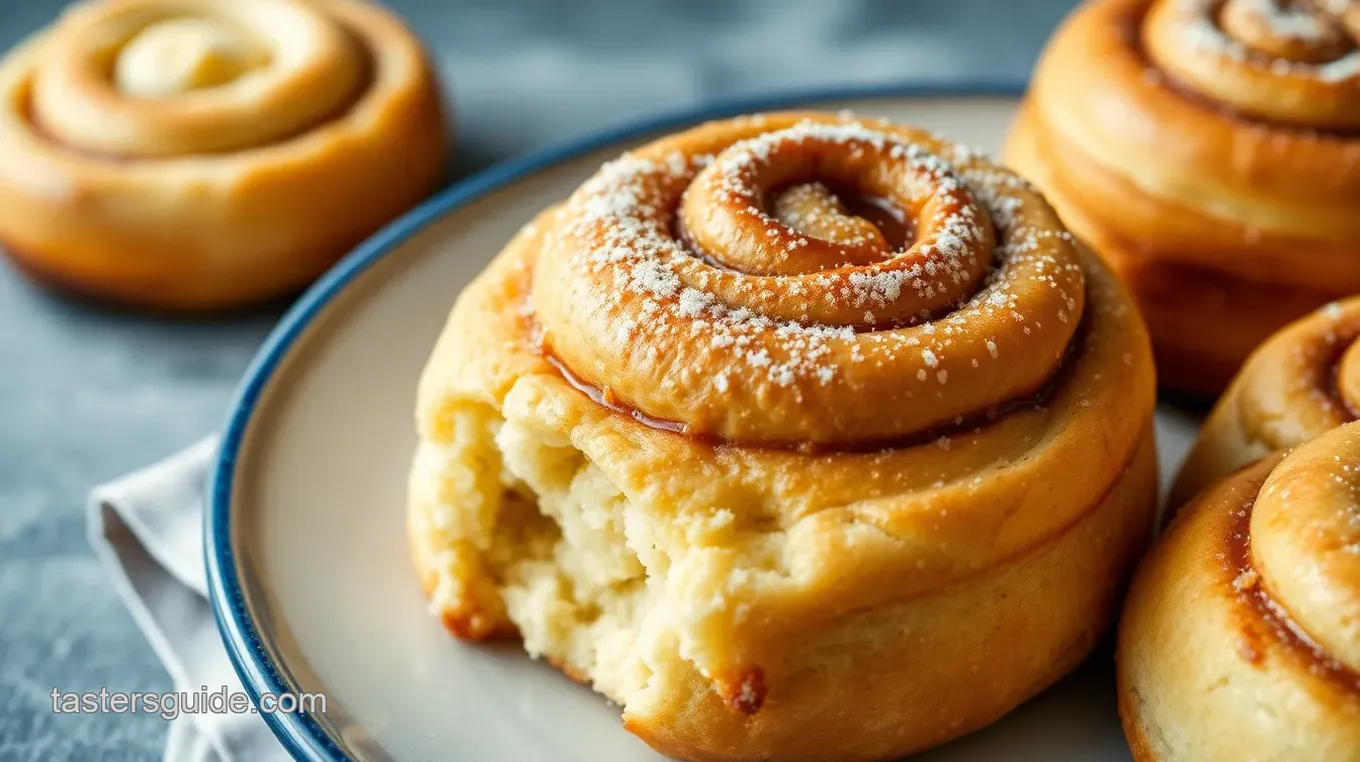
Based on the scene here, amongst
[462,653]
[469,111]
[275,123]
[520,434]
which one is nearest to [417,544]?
[462,653]

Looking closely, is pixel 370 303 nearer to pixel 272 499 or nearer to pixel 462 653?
pixel 272 499

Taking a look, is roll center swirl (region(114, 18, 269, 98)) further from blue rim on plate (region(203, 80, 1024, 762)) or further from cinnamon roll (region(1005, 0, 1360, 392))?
cinnamon roll (region(1005, 0, 1360, 392))

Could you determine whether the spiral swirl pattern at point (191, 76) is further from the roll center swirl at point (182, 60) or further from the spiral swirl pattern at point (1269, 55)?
the spiral swirl pattern at point (1269, 55)

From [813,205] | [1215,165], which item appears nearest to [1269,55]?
[1215,165]

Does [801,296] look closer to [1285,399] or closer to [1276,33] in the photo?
[1285,399]

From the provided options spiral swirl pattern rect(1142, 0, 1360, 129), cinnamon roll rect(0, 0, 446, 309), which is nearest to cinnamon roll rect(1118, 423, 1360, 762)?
spiral swirl pattern rect(1142, 0, 1360, 129)
